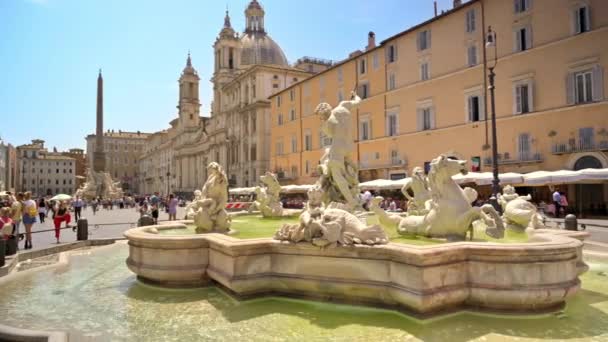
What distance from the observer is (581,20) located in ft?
69.3

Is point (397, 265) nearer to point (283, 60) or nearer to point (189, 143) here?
point (283, 60)

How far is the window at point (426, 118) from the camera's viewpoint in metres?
28.8

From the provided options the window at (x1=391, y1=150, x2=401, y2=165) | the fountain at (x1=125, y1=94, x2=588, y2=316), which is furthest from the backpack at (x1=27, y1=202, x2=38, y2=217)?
the window at (x1=391, y1=150, x2=401, y2=165)

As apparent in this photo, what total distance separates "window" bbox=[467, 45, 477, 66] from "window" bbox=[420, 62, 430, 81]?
10.8ft

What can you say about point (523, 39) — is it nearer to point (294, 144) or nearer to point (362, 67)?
point (362, 67)

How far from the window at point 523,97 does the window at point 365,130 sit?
12.6 metres

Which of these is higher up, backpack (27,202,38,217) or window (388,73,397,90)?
window (388,73,397,90)

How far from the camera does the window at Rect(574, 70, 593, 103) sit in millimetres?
20750

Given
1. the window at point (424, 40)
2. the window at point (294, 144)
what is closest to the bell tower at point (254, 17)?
the window at point (294, 144)

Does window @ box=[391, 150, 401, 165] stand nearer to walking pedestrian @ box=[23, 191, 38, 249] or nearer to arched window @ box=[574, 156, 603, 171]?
arched window @ box=[574, 156, 603, 171]

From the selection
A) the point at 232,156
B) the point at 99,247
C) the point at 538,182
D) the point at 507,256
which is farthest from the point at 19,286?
the point at 232,156

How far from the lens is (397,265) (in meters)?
4.36

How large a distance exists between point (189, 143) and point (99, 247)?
76.0m

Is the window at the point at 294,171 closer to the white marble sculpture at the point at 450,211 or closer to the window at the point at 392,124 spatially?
the window at the point at 392,124
